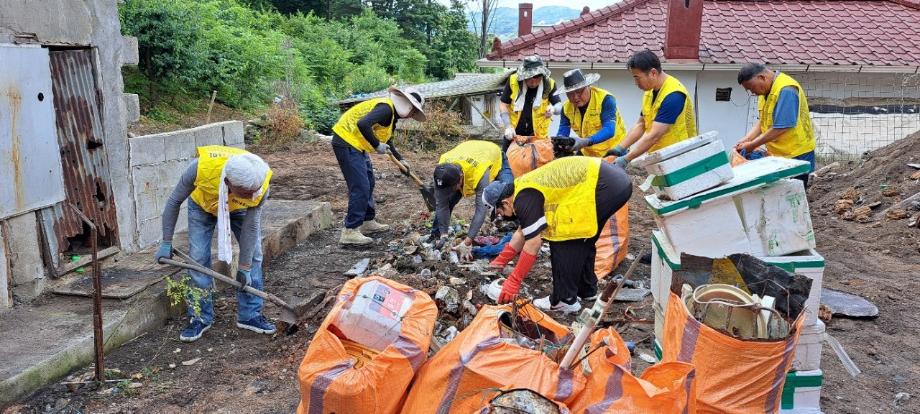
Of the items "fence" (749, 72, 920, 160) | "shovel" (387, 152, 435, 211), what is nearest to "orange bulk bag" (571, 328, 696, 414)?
"shovel" (387, 152, 435, 211)

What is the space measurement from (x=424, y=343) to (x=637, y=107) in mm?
8314

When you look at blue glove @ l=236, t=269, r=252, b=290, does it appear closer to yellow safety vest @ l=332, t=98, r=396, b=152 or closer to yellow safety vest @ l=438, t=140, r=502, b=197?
yellow safety vest @ l=438, t=140, r=502, b=197

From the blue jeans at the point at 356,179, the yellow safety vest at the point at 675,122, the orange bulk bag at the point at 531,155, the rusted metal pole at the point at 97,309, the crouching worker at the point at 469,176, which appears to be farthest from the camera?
the blue jeans at the point at 356,179

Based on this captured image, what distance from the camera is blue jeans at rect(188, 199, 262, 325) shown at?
14.9ft

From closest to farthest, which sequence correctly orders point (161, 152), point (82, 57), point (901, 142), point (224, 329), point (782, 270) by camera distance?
point (782, 270) < point (224, 329) < point (82, 57) < point (161, 152) < point (901, 142)

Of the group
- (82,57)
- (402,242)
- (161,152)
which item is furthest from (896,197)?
(82,57)

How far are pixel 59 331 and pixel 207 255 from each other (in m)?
0.95

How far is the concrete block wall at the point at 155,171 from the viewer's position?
5695 mm

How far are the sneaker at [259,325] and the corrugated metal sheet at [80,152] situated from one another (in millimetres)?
1539

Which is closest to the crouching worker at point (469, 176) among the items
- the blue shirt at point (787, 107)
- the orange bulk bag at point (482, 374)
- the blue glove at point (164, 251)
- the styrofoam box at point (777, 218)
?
the blue glove at point (164, 251)

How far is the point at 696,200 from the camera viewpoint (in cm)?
329

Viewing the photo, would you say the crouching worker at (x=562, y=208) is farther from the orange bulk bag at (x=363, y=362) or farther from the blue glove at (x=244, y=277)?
the blue glove at (x=244, y=277)

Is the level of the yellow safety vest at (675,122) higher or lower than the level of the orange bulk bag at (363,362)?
higher

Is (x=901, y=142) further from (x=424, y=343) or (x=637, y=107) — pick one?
(x=424, y=343)
